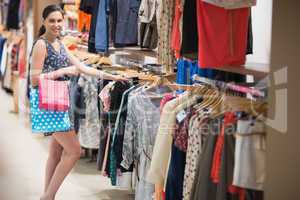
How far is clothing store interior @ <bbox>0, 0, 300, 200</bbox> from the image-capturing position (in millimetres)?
2053

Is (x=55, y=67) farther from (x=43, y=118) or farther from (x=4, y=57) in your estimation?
(x=4, y=57)

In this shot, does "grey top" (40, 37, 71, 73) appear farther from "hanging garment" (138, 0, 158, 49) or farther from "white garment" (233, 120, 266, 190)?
"white garment" (233, 120, 266, 190)

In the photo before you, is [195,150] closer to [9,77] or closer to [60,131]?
[60,131]

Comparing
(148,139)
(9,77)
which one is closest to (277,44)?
(148,139)

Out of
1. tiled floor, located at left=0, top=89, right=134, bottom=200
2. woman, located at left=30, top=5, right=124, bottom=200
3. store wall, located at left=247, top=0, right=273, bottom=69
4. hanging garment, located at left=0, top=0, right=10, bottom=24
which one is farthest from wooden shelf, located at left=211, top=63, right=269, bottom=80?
hanging garment, located at left=0, top=0, right=10, bottom=24

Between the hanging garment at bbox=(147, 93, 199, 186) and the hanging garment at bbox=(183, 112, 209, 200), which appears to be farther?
the hanging garment at bbox=(147, 93, 199, 186)

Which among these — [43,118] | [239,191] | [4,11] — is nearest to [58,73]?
[43,118]

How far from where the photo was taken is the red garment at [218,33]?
8.26 ft

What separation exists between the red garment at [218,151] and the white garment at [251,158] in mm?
119

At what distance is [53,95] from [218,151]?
1.50 meters

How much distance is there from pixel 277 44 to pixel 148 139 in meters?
1.29

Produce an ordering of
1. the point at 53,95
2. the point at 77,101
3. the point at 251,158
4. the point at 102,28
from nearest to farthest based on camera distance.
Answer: the point at 251,158
the point at 53,95
the point at 102,28
the point at 77,101

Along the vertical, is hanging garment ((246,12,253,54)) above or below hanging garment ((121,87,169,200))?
above

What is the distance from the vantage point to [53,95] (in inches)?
130
